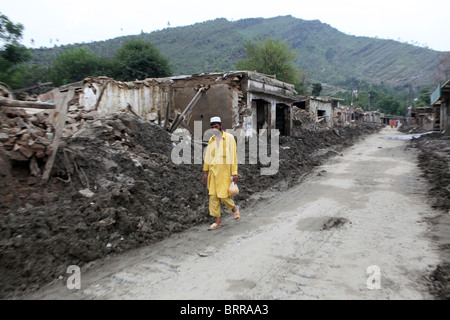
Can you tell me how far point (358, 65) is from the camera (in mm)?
117625

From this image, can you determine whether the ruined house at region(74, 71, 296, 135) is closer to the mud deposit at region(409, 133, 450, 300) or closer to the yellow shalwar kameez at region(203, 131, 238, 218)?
the yellow shalwar kameez at region(203, 131, 238, 218)

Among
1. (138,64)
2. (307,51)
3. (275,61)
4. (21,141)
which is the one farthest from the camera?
(307,51)

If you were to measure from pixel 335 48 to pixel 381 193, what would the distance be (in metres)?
144

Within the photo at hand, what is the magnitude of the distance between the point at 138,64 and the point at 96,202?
26294mm

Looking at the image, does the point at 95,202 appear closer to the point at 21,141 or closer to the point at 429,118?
the point at 21,141

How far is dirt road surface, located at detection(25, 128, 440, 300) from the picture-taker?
293 cm

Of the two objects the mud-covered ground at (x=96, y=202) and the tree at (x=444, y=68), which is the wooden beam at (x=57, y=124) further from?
the tree at (x=444, y=68)

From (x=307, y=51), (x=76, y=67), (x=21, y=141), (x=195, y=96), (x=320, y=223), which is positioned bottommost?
(x=320, y=223)

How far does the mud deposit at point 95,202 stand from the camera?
3.46m

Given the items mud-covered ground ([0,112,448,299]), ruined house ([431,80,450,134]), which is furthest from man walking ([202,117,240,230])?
ruined house ([431,80,450,134])

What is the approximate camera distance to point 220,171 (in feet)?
16.2

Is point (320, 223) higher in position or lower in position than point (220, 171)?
lower

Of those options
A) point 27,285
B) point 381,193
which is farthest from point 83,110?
point 381,193

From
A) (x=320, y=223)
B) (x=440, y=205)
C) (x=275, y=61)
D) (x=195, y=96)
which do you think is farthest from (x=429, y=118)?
(x=320, y=223)
